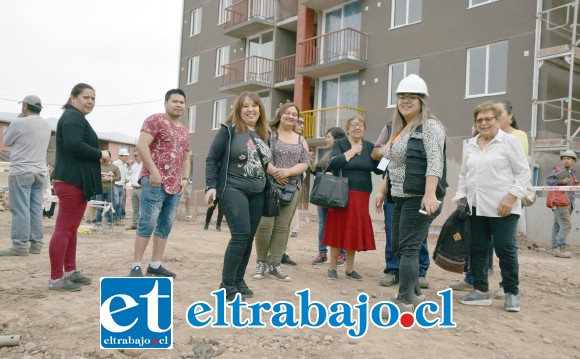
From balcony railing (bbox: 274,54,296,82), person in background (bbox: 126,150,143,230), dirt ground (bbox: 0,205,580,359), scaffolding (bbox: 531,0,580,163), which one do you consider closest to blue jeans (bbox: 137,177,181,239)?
dirt ground (bbox: 0,205,580,359)

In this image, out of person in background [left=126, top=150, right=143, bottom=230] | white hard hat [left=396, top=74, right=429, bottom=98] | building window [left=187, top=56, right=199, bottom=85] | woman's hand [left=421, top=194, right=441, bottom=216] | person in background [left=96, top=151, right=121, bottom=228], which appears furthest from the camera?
building window [left=187, top=56, right=199, bottom=85]

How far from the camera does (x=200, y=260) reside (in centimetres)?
623

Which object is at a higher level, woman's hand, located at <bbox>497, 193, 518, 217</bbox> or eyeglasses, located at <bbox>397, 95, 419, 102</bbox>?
eyeglasses, located at <bbox>397, 95, 419, 102</bbox>

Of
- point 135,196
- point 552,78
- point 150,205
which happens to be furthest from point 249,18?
point 150,205

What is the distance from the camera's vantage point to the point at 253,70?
21.7 metres

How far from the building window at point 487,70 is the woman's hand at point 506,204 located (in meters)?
10.2

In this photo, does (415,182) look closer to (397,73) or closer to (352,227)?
(352,227)

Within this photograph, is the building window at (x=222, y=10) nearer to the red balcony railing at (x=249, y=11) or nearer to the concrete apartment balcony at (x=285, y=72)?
the red balcony railing at (x=249, y=11)

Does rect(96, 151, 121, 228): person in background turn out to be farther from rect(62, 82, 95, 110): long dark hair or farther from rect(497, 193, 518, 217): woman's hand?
rect(497, 193, 518, 217): woman's hand

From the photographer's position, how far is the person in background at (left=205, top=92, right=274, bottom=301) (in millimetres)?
4031

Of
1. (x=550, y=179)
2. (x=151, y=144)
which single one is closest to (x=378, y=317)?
(x=151, y=144)

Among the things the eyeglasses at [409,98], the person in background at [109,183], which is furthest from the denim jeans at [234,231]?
the person in background at [109,183]

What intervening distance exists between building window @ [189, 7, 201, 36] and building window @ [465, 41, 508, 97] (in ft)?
53.1

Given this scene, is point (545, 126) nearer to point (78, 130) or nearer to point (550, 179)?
point (550, 179)
